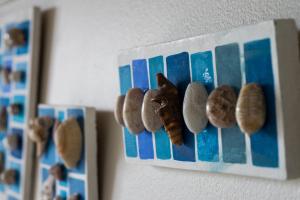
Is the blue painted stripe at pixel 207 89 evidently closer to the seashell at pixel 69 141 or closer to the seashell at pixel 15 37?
the seashell at pixel 69 141

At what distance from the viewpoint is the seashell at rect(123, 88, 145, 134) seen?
52 cm

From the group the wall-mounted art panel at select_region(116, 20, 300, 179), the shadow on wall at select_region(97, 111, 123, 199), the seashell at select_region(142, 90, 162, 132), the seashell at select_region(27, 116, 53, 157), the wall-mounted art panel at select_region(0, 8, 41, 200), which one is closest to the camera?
the wall-mounted art panel at select_region(116, 20, 300, 179)

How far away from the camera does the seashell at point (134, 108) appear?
1.71 feet

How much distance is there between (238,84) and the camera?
15.7 inches

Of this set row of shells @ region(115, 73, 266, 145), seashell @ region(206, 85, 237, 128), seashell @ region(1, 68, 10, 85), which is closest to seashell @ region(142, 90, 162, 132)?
row of shells @ region(115, 73, 266, 145)

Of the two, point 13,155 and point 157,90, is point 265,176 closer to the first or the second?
point 157,90

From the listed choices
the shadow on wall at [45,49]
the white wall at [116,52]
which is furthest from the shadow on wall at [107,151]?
the shadow on wall at [45,49]

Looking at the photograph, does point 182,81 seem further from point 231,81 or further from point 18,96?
point 18,96

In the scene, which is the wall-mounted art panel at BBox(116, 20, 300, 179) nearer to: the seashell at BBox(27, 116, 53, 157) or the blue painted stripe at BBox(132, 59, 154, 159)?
the blue painted stripe at BBox(132, 59, 154, 159)

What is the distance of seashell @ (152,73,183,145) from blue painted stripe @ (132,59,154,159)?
0.06 m

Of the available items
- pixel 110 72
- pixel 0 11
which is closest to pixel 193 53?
pixel 110 72

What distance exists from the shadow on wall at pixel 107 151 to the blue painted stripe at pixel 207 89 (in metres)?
0.20

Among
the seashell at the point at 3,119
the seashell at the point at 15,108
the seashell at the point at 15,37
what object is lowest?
the seashell at the point at 3,119

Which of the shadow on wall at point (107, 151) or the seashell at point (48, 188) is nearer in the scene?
the shadow on wall at point (107, 151)
